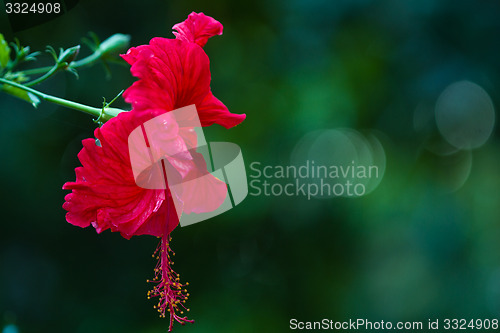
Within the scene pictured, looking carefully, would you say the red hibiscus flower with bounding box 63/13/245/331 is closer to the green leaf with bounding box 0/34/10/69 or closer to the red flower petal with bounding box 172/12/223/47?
the red flower petal with bounding box 172/12/223/47

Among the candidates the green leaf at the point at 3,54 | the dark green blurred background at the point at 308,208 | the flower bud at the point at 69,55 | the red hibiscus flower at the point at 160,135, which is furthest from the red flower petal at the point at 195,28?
the dark green blurred background at the point at 308,208

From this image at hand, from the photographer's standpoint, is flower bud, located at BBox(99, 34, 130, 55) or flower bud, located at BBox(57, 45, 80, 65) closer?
flower bud, located at BBox(57, 45, 80, 65)

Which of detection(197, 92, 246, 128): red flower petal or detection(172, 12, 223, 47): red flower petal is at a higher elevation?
detection(172, 12, 223, 47): red flower petal

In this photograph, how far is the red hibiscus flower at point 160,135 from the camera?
2.15 ft

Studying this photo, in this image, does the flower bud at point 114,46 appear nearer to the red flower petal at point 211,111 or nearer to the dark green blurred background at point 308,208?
the red flower petal at point 211,111

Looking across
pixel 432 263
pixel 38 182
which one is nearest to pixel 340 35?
pixel 432 263

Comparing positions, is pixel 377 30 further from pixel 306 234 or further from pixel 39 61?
pixel 39 61

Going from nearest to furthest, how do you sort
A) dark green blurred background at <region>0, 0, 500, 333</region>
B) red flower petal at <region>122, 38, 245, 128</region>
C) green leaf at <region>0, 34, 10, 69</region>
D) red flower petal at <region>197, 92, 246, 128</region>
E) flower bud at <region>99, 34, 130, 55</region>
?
red flower petal at <region>122, 38, 245, 128</region>, red flower petal at <region>197, 92, 246, 128</region>, green leaf at <region>0, 34, 10, 69</region>, flower bud at <region>99, 34, 130, 55</region>, dark green blurred background at <region>0, 0, 500, 333</region>

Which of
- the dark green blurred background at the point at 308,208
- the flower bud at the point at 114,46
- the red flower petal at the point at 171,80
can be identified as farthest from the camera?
the dark green blurred background at the point at 308,208

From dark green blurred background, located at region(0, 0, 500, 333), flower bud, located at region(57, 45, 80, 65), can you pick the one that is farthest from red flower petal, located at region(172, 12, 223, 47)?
dark green blurred background, located at region(0, 0, 500, 333)

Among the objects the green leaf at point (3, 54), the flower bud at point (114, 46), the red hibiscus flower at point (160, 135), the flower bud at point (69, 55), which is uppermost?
the flower bud at point (114, 46)

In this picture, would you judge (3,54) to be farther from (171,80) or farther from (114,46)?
(171,80)

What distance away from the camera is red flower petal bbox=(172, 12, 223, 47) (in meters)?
0.76

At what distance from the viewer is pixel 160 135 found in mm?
653
